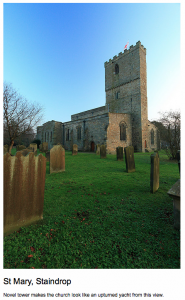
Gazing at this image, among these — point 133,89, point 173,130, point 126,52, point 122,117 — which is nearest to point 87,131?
point 122,117

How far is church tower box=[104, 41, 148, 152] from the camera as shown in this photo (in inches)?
801

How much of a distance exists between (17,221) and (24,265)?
31.0 inches

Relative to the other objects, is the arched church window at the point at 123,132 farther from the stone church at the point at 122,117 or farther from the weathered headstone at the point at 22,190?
the weathered headstone at the point at 22,190

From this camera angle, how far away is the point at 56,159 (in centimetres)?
598

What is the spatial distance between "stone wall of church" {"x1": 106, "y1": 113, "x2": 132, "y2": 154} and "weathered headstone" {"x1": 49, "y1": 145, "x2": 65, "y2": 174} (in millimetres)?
11726

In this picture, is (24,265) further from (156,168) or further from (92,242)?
(156,168)

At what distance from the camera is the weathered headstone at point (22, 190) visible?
1.91m

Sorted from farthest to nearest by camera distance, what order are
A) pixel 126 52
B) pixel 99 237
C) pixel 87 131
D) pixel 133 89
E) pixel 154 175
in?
pixel 126 52, pixel 133 89, pixel 87 131, pixel 154 175, pixel 99 237

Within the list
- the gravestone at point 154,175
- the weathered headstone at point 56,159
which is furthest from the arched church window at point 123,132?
the gravestone at point 154,175

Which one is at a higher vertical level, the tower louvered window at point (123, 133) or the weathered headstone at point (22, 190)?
the tower louvered window at point (123, 133)

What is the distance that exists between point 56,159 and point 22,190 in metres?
4.00

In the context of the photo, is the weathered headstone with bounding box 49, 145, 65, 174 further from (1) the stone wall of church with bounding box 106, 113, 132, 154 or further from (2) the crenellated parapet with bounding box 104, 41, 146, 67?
(2) the crenellated parapet with bounding box 104, 41, 146, 67

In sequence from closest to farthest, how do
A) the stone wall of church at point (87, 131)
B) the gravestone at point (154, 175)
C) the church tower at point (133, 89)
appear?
1. the gravestone at point (154, 175)
2. the stone wall of church at point (87, 131)
3. the church tower at point (133, 89)

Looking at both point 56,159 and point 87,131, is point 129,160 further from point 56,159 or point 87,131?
point 87,131
